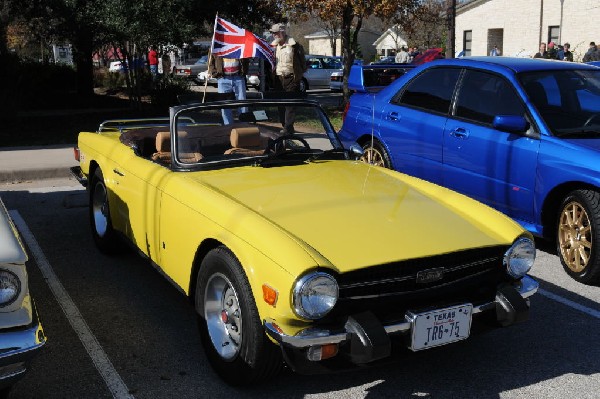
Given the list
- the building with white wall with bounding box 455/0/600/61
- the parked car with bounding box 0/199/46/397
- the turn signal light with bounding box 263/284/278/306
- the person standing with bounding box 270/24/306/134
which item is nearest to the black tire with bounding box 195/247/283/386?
the turn signal light with bounding box 263/284/278/306

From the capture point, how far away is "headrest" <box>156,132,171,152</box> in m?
4.97

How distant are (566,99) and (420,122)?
4.56 ft

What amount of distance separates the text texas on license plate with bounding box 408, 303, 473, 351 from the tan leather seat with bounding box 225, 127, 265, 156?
1968 mm

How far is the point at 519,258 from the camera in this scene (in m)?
3.63

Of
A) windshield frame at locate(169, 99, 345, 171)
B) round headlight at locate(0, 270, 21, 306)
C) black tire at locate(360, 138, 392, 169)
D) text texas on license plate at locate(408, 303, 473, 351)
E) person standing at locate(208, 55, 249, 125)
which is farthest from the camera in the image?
person standing at locate(208, 55, 249, 125)

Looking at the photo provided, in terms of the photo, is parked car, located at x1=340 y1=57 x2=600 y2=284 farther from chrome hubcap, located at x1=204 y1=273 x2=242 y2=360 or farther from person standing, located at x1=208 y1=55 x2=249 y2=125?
person standing, located at x1=208 y1=55 x2=249 y2=125

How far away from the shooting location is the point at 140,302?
4781 millimetres

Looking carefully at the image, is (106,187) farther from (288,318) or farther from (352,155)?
(288,318)

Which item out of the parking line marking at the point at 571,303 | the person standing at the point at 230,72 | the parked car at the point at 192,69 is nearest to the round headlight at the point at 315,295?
the parking line marking at the point at 571,303

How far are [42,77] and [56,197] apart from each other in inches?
512

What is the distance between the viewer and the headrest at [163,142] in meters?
4.97

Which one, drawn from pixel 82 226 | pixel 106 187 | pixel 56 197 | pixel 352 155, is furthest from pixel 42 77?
pixel 352 155

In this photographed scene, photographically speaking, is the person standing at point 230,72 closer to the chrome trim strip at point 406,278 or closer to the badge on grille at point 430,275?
the chrome trim strip at point 406,278

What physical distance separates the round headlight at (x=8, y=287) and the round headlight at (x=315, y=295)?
50.0 inches
